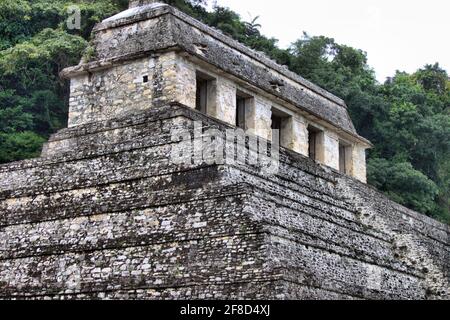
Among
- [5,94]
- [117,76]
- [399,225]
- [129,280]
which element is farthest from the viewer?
[5,94]

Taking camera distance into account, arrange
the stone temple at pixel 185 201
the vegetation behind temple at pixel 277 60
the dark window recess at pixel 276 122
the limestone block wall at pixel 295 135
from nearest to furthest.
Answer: the stone temple at pixel 185 201
the limestone block wall at pixel 295 135
the dark window recess at pixel 276 122
the vegetation behind temple at pixel 277 60

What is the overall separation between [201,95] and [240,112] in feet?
4.46

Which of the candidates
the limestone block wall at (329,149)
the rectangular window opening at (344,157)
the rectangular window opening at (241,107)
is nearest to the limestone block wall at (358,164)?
the rectangular window opening at (344,157)

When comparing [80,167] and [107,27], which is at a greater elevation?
[107,27]

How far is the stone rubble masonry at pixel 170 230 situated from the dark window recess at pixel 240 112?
139cm

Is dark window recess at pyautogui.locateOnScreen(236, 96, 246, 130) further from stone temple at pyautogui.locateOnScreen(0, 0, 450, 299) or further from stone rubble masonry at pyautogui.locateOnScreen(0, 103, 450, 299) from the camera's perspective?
stone rubble masonry at pyautogui.locateOnScreen(0, 103, 450, 299)

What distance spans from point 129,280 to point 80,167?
10.7ft

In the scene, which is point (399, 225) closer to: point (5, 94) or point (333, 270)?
point (333, 270)

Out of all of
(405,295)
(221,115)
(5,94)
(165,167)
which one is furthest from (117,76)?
(5,94)

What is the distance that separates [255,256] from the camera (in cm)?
1316

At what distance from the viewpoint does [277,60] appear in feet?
109

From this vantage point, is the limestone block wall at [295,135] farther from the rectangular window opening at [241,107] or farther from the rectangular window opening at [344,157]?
the rectangular window opening at [344,157]

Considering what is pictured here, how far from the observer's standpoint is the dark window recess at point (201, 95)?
18.6 meters

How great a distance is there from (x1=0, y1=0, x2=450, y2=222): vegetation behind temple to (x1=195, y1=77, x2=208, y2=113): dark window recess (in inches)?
430
